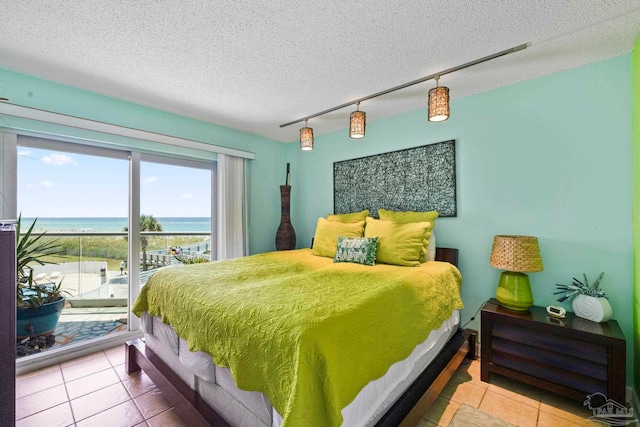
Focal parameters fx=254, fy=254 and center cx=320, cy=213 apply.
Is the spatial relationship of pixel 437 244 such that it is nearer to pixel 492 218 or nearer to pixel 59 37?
pixel 492 218

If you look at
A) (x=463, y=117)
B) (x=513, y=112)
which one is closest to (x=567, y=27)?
(x=513, y=112)

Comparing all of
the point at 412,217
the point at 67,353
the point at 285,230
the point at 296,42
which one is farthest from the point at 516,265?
the point at 67,353

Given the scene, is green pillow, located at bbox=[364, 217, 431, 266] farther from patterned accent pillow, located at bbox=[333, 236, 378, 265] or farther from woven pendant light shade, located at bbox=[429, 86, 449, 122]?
woven pendant light shade, located at bbox=[429, 86, 449, 122]

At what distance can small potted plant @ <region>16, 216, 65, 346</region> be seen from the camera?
2092mm

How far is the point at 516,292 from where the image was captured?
6.36ft

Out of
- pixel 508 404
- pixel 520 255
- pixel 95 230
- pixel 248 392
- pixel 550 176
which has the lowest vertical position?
pixel 508 404

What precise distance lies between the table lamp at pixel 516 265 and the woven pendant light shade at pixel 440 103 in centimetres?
107

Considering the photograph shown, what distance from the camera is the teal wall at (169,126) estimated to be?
2.06 metres

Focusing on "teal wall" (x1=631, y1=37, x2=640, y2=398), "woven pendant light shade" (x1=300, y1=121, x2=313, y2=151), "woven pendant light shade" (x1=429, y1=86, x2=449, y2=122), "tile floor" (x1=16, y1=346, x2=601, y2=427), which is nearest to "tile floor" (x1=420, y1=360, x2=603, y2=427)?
"tile floor" (x1=16, y1=346, x2=601, y2=427)

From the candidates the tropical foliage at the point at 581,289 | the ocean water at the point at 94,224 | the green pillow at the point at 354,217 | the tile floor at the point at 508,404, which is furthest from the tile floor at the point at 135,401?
the green pillow at the point at 354,217

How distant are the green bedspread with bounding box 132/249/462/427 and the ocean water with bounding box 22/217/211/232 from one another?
51.8 inches

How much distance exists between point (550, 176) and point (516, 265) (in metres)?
0.82

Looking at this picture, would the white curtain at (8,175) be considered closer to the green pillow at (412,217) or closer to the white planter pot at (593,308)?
the green pillow at (412,217)

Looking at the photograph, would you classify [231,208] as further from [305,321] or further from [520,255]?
[520,255]
